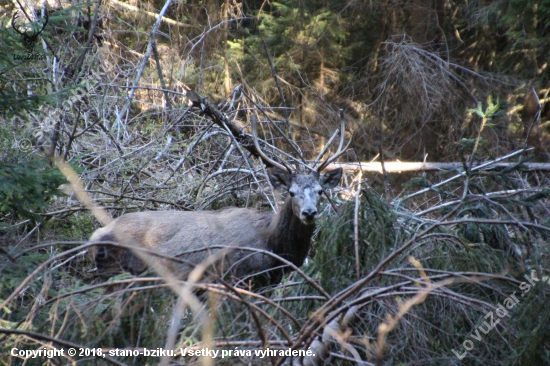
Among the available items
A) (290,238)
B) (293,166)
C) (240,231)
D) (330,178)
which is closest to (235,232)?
(240,231)

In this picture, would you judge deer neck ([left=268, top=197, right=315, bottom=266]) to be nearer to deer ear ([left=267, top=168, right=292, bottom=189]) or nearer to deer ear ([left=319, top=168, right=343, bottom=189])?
deer ear ([left=267, top=168, right=292, bottom=189])

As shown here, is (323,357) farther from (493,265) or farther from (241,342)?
(493,265)

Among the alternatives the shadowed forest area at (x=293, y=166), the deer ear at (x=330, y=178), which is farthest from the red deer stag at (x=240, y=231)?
the shadowed forest area at (x=293, y=166)

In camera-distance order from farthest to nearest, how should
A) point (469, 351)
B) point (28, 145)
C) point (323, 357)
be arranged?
point (28, 145) → point (469, 351) → point (323, 357)

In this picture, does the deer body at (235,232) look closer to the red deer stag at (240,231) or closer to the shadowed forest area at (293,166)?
the red deer stag at (240,231)

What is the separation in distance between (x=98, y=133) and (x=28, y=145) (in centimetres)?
131

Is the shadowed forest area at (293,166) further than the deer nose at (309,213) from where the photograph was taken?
No

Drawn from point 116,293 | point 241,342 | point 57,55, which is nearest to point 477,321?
point 241,342

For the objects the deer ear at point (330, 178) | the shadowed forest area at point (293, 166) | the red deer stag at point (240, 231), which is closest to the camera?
the shadowed forest area at point (293, 166)

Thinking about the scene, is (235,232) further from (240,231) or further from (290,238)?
(290,238)

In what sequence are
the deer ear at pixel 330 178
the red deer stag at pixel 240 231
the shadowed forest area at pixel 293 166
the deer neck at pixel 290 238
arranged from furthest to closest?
the deer ear at pixel 330 178, the deer neck at pixel 290 238, the red deer stag at pixel 240 231, the shadowed forest area at pixel 293 166

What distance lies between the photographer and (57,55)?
975cm

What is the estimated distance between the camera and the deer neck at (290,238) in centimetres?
635

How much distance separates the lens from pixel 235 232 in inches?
260
